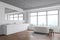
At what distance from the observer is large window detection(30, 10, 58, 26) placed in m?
8.01

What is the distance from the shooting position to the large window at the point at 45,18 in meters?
8.01

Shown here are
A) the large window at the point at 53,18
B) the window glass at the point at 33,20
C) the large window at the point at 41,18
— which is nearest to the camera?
the large window at the point at 53,18

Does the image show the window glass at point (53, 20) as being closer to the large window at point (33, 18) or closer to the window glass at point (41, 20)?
the window glass at point (41, 20)

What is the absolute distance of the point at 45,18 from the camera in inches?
339

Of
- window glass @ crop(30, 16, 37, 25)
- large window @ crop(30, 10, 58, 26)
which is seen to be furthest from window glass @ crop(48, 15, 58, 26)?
window glass @ crop(30, 16, 37, 25)

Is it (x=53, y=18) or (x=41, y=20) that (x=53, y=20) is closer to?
(x=53, y=18)

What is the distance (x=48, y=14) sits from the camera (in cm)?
835

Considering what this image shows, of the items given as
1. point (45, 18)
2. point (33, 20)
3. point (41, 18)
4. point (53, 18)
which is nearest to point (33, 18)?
point (33, 20)

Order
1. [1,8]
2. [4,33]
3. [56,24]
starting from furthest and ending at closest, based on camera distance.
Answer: [56,24] < [1,8] < [4,33]

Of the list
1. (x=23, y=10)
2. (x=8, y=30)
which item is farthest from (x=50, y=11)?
(x=8, y=30)

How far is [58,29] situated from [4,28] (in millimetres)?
5239

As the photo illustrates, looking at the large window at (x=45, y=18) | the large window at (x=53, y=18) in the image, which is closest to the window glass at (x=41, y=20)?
the large window at (x=45, y=18)

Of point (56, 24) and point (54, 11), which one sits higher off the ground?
point (54, 11)

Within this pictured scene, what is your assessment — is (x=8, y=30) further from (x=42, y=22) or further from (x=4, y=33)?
(x=42, y=22)
